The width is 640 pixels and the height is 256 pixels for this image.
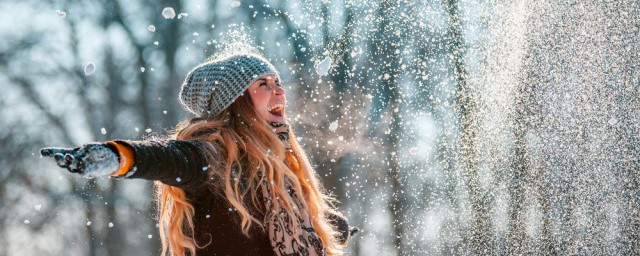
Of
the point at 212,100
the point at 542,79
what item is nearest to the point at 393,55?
the point at 542,79

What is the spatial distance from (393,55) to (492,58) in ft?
6.39

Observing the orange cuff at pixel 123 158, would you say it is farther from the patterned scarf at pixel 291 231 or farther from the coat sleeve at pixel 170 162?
the patterned scarf at pixel 291 231

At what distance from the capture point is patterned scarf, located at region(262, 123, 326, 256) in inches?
105

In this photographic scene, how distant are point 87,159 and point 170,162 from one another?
1.25ft

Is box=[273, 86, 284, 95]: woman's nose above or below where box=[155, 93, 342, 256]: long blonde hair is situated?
above

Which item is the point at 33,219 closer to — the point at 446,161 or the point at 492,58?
the point at 446,161

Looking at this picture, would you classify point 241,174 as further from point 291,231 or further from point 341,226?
point 341,226

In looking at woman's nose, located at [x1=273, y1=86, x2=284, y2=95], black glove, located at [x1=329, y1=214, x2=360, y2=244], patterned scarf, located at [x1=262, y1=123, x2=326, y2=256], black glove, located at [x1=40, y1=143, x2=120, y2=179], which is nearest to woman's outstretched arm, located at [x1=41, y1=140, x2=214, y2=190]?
black glove, located at [x1=40, y1=143, x2=120, y2=179]

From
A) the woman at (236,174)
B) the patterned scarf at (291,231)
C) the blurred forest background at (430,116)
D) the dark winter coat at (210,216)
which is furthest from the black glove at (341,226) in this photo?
the blurred forest background at (430,116)

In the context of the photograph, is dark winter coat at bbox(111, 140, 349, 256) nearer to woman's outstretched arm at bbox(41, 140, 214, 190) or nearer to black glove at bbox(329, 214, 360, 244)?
woman's outstretched arm at bbox(41, 140, 214, 190)

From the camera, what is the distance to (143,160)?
2053 mm

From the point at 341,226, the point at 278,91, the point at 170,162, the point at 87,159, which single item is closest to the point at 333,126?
the point at 341,226

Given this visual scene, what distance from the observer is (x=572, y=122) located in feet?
45.3

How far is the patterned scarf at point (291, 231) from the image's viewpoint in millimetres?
2666
